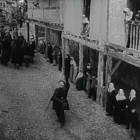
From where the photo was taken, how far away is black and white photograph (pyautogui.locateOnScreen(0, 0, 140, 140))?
31.6 ft

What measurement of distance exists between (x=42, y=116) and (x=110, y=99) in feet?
9.25

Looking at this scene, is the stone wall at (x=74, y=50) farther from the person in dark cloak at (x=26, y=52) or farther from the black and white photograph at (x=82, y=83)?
the person in dark cloak at (x=26, y=52)

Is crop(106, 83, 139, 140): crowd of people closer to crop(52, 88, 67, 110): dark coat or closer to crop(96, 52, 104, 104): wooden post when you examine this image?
crop(96, 52, 104, 104): wooden post

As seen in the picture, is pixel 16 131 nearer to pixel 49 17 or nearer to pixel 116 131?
pixel 116 131

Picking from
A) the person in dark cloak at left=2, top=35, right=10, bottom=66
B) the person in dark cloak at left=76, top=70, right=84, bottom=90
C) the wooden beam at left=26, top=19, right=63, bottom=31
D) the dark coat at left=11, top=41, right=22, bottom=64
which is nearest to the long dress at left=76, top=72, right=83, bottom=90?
the person in dark cloak at left=76, top=70, right=84, bottom=90

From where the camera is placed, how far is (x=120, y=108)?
10.3 metres

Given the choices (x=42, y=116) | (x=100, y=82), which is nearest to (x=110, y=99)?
(x=100, y=82)

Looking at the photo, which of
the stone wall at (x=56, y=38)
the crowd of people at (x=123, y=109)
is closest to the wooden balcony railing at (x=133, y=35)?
the crowd of people at (x=123, y=109)

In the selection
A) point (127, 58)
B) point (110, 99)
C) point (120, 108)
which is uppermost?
point (127, 58)

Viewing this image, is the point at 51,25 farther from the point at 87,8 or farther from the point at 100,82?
the point at 100,82

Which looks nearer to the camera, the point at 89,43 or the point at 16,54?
the point at 89,43

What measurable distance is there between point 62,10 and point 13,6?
37068mm

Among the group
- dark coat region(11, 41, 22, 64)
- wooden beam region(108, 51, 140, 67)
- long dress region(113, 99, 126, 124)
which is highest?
wooden beam region(108, 51, 140, 67)

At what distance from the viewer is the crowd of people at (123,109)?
9180 millimetres
